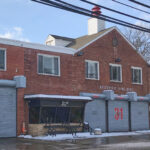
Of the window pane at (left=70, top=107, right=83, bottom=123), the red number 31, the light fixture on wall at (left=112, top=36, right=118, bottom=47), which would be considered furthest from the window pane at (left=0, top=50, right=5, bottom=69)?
the red number 31

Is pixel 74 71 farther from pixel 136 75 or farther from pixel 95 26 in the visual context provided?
pixel 136 75

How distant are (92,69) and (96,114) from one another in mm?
4092

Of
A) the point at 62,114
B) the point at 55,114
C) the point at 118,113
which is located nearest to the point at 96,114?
the point at 118,113

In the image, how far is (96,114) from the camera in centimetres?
2989

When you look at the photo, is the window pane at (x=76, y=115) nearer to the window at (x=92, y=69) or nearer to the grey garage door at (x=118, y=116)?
the window at (x=92, y=69)

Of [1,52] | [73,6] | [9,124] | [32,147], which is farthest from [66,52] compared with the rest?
[73,6]

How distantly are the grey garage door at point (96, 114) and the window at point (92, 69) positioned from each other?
233cm

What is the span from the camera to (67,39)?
1435 inches

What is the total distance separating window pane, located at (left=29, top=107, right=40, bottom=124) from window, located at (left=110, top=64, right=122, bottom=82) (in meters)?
9.68

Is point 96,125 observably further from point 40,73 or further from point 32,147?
point 32,147

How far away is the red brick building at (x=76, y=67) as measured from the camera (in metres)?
25.2

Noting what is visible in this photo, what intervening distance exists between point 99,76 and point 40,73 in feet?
21.6

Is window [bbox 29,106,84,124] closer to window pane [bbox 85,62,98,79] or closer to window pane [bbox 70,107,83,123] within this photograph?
window pane [bbox 70,107,83,123]

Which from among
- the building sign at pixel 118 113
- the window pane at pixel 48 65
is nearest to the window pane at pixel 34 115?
the window pane at pixel 48 65
